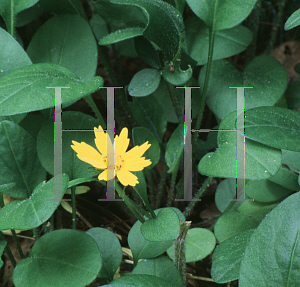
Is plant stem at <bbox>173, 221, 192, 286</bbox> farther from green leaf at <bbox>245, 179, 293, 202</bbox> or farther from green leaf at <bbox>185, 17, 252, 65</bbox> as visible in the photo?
green leaf at <bbox>185, 17, 252, 65</bbox>

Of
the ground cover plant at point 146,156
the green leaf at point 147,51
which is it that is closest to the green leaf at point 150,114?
the ground cover plant at point 146,156

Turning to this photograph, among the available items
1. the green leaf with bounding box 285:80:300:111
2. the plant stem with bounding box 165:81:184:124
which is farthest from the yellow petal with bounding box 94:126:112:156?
the green leaf with bounding box 285:80:300:111

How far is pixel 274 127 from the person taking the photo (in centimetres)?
66

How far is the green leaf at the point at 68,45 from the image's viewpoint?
3.02 feet

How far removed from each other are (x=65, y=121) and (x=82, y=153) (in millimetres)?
204

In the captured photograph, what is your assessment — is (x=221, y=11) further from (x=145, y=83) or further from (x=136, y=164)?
(x=136, y=164)

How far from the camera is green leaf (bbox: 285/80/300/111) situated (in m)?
1.04

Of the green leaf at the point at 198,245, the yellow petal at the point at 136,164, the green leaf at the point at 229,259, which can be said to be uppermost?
the yellow petal at the point at 136,164

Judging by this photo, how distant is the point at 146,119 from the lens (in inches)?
40.2

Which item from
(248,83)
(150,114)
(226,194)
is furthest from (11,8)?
(226,194)

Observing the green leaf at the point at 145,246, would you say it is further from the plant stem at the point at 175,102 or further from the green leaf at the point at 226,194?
the plant stem at the point at 175,102

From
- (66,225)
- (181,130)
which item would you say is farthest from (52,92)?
(66,225)

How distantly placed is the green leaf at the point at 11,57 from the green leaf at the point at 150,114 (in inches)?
13.7

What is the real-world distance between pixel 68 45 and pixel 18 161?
386 mm
